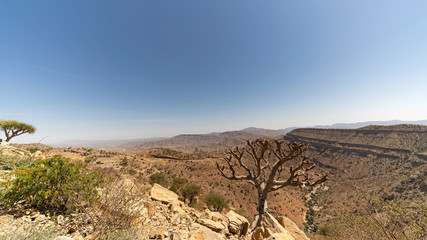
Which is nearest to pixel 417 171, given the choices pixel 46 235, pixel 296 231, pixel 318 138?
pixel 318 138

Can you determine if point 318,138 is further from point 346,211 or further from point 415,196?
point 346,211

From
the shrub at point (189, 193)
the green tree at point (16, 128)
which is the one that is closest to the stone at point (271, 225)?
the shrub at point (189, 193)

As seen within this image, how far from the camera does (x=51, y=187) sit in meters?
4.47

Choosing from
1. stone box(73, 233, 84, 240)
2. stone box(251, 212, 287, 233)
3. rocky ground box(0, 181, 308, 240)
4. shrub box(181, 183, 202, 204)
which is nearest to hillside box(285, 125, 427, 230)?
shrub box(181, 183, 202, 204)

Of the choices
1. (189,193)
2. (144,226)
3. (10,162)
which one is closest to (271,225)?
(144,226)

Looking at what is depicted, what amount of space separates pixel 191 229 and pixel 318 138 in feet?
322

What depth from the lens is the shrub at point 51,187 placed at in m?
4.09

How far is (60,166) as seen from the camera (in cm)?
477

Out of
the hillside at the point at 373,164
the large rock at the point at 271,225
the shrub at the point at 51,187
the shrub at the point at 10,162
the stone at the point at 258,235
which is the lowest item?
the hillside at the point at 373,164

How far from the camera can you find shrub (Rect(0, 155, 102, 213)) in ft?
13.4

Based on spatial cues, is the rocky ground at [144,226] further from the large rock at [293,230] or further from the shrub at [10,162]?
the shrub at [10,162]

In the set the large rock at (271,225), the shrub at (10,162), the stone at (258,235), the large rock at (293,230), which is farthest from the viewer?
the large rock at (293,230)

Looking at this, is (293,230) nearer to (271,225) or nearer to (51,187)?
(271,225)

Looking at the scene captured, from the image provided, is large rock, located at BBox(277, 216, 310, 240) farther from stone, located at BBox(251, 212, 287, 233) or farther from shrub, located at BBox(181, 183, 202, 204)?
shrub, located at BBox(181, 183, 202, 204)
